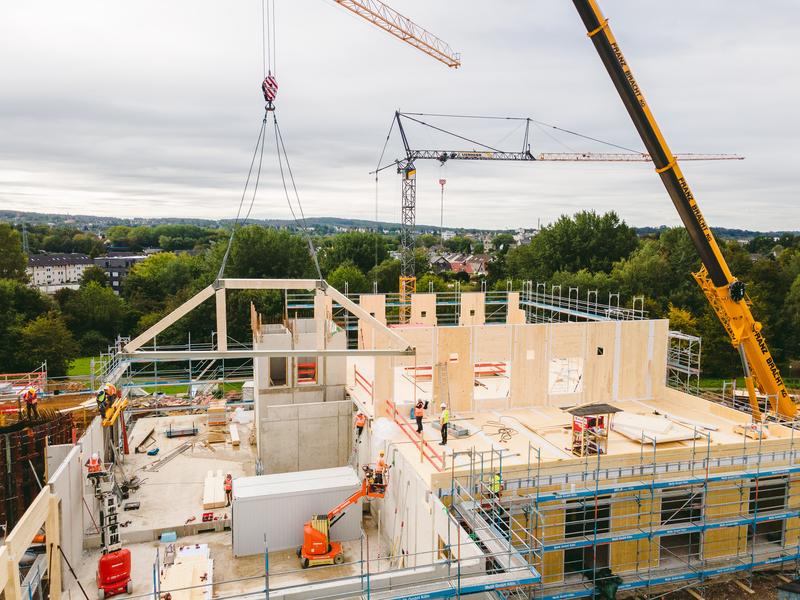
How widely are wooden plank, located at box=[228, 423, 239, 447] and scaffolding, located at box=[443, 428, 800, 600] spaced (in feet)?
33.4

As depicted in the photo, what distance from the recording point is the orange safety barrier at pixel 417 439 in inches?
520

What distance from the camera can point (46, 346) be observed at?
36.4m

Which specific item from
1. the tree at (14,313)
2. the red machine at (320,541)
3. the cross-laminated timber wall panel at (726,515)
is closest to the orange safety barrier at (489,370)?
the cross-laminated timber wall panel at (726,515)

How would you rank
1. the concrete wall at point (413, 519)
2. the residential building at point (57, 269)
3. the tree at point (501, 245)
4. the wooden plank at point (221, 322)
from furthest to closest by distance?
the residential building at point (57, 269)
the tree at point (501, 245)
the concrete wall at point (413, 519)
the wooden plank at point (221, 322)

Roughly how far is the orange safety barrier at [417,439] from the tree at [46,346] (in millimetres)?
29494

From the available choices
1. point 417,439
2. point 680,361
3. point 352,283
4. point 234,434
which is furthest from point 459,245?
point 417,439

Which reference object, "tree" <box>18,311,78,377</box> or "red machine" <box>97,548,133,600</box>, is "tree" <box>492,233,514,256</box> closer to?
"tree" <box>18,311,78,377</box>

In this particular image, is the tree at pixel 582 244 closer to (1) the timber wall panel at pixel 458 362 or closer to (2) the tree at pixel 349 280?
(2) the tree at pixel 349 280

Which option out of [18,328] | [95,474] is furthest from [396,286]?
[95,474]

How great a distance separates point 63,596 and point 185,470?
634 cm

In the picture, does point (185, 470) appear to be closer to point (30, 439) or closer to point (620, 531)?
point (30, 439)

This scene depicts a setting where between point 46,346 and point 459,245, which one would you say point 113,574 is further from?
point 459,245

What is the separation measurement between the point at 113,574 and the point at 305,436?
274 inches

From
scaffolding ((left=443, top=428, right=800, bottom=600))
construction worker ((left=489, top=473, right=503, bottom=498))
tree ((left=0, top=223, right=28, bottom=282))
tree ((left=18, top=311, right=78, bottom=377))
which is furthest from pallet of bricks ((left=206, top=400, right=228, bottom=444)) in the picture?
tree ((left=0, top=223, right=28, bottom=282))
